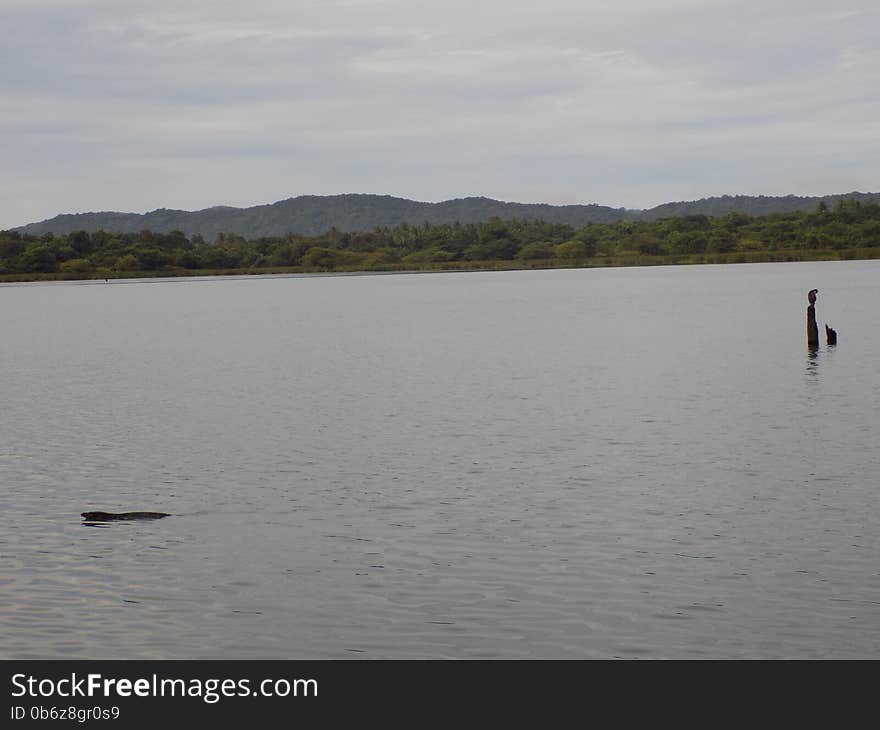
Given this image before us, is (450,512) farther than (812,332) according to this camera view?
No

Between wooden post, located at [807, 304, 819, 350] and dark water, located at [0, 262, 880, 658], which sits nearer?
dark water, located at [0, 262, 880, 658]

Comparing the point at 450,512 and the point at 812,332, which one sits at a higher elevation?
the point at 812,332

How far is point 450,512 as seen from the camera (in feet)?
87.5

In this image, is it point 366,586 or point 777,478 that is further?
point 777,478

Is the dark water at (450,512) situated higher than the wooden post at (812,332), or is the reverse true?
the wooden post at (812,332)

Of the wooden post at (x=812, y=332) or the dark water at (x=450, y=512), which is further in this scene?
the wooden post at (x=812, y=332)

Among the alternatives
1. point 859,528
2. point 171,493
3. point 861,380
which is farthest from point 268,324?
point 859,528

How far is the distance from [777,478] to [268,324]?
93.3 metres

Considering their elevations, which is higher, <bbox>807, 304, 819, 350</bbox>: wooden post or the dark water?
Result: <bbox>807, 304, 819, 350</bbox>: wooden post

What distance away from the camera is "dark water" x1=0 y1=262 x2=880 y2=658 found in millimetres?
18625

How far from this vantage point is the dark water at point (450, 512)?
18625 mm
